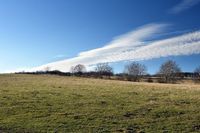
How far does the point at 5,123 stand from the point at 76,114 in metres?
4.77

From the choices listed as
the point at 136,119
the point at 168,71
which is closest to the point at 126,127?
the point at 136,119

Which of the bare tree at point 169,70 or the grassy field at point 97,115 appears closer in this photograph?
the grassy field at point 97,115

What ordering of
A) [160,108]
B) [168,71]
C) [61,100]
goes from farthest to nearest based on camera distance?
[168,71] < [61,100] < [160,108]

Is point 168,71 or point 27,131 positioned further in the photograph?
point 168,71

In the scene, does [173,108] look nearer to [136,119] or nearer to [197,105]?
[197,105]

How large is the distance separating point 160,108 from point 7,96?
15.0 meters

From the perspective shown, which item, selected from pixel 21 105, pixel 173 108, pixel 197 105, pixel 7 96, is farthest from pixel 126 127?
pixel 7 96

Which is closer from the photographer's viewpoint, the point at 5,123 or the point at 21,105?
the point at 5,123

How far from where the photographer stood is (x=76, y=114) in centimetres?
2333

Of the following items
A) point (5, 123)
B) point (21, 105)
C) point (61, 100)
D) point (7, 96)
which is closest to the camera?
point (5, 123)

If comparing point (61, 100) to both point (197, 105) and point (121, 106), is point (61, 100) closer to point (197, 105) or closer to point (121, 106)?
point (121, 106)

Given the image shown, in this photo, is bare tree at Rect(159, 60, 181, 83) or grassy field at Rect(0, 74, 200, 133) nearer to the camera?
grassy field at Rect(0, 74, 200, 133)

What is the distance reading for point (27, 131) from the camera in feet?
61.6

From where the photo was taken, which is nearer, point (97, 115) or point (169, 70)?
point (97, 115)
